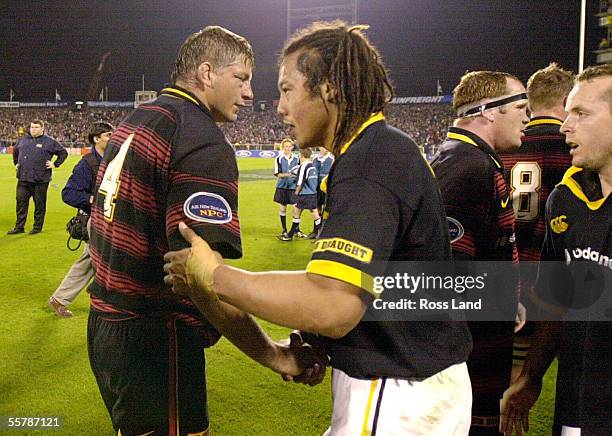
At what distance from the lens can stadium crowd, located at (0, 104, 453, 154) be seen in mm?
53547

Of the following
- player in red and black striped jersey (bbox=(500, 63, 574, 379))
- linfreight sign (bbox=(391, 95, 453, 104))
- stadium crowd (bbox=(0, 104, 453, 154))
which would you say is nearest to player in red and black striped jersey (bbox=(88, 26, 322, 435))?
player in red and black striped jersey (bbox=(500, 63, 574, 379))

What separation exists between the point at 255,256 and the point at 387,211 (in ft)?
27.6

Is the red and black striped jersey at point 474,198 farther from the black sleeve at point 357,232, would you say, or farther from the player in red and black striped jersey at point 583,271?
the black sleeve at point 357,232

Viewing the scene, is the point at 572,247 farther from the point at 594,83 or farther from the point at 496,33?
the point at 496,33

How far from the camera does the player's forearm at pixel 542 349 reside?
249 centimetres

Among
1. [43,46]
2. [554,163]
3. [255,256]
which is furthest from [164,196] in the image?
[43,46]

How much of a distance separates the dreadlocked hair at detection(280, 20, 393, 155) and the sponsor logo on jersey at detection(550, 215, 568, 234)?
3.45ft

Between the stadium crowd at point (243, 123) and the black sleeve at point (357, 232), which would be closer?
the black sleeve at point (357, 232)

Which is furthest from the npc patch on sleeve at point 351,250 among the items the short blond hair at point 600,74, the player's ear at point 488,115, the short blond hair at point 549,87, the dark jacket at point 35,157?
the dark jacket at point 35,157

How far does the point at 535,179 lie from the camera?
423 cm

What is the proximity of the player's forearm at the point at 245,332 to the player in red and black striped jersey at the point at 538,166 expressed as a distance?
2629 millimetres

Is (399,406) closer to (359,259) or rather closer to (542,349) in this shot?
(359,259)

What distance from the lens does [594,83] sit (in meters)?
2.30

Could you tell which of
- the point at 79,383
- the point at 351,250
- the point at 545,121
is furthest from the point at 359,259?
Answer: the point at 79,383
